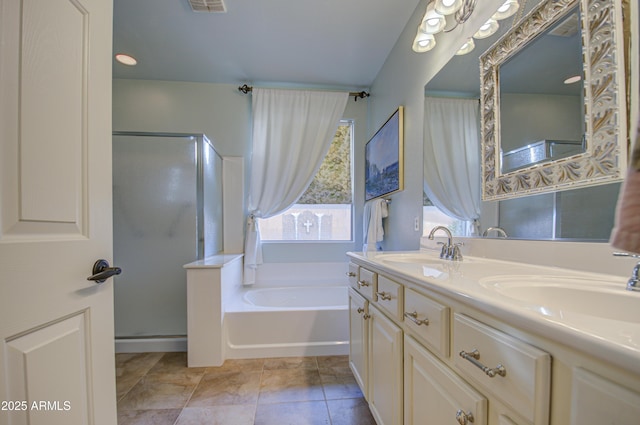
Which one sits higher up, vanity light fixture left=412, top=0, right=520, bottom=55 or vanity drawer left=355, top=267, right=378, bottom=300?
vanity light fixture left=412, top=0, right=520, bottom=55

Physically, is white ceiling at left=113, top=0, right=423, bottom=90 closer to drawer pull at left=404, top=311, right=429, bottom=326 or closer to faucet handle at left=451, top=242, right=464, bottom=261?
faucet handle at left=451, top=242, right=464, bottom=261

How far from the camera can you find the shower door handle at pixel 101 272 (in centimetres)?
71

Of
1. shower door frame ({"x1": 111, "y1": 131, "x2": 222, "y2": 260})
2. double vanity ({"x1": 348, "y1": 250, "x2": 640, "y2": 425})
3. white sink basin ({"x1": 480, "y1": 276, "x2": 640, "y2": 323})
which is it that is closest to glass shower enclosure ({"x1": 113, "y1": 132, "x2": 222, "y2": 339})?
shower door frame ({"x1": 111, "y1": 131, "x2": 222, "y2": 260})

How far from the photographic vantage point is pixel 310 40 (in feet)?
6.96

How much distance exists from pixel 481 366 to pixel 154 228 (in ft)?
7.89

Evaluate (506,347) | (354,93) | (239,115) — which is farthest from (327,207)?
(506,347)

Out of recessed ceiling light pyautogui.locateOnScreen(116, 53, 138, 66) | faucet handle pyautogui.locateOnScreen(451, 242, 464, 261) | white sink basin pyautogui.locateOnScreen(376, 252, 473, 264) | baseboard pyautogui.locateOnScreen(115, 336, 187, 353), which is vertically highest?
recessed ceiling light pyautogui.locateOnScreen(116, 53, 138, 66)

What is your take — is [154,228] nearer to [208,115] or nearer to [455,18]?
[208,115]

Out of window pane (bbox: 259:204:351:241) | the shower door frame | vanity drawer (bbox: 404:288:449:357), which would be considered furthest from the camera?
window pane (bbox: 259:204:351:241)

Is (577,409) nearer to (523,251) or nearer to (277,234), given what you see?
(523,251)

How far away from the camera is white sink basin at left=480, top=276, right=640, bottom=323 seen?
0.55m

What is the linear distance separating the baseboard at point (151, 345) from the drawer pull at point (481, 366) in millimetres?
2281

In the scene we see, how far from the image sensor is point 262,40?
213cm

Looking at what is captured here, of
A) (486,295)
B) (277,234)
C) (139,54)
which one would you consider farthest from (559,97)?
(139,54)
